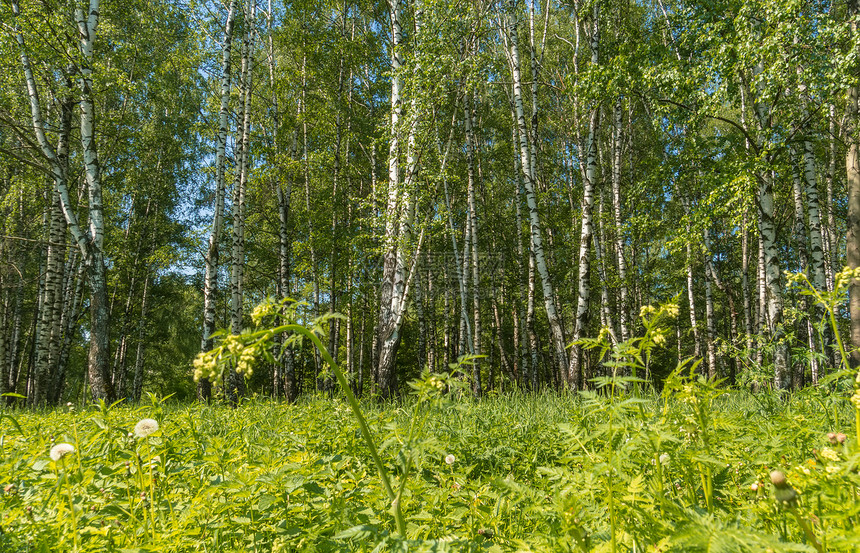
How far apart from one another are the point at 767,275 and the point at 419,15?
337 inches

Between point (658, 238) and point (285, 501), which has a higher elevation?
point (658, 238)

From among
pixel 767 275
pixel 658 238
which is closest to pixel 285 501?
pixel 767 275

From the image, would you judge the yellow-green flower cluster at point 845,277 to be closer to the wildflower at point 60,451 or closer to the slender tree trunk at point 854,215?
the wildflower at point 60,451

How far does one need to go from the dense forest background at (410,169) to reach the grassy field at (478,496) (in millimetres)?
436

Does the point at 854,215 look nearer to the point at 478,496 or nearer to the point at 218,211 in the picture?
the point at 478,496

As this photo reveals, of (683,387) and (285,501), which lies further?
(285,501)

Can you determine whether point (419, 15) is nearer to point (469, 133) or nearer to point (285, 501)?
point (469, 133)

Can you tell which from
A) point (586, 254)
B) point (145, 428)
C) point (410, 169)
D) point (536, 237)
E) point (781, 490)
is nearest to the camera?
point (781, 490)

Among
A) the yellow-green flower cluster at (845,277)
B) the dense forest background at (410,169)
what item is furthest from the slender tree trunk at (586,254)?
the yellow-green flower cluster at (845,277)

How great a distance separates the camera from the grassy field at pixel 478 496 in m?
1.19

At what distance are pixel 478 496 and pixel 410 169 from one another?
21.3ft

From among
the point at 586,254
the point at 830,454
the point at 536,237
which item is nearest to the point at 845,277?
the point at 830,454

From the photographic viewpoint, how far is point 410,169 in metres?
7.75

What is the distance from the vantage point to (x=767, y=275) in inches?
325
